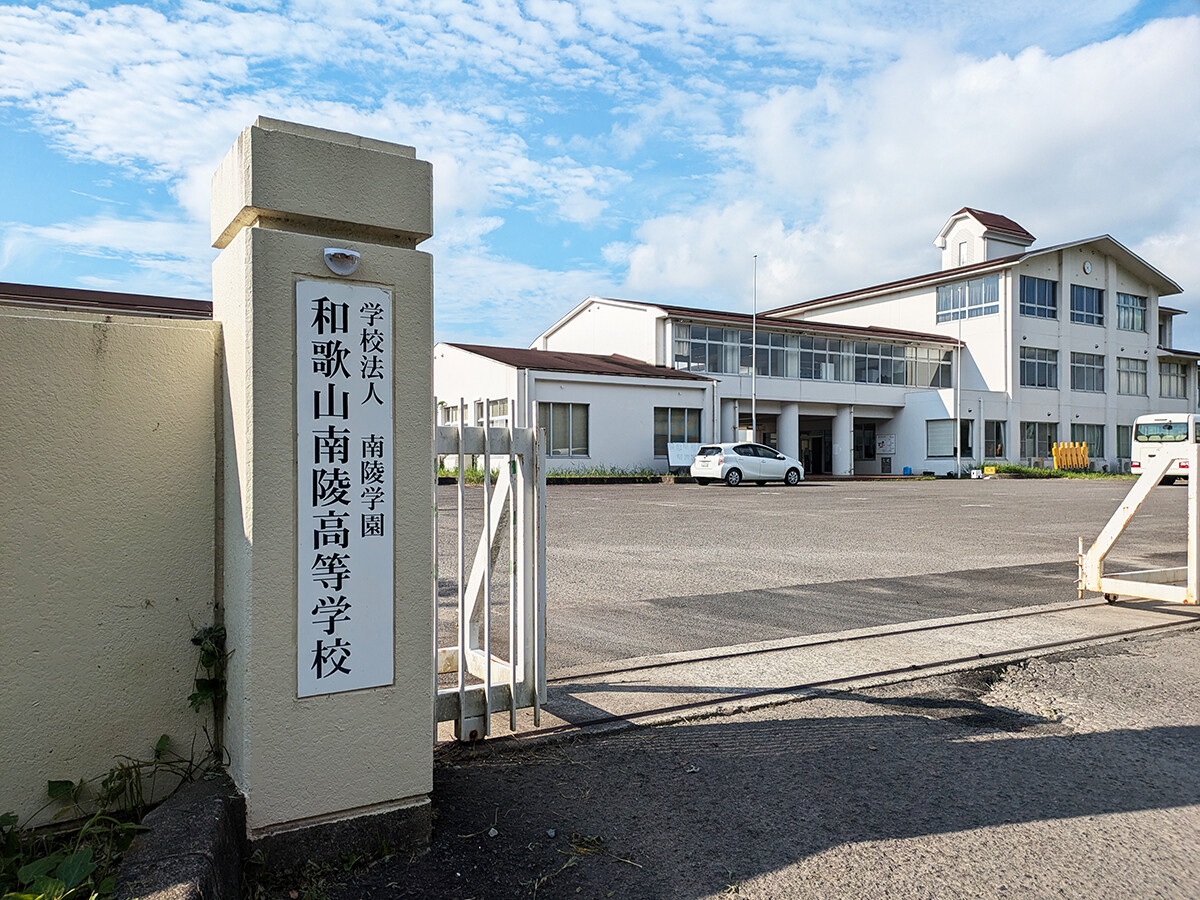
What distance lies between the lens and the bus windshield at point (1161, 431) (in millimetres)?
34906

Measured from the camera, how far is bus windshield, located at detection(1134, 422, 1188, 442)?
34906 millimetres

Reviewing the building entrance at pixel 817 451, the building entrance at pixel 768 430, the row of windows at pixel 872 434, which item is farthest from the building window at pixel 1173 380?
the building entrance at pixel 768 430

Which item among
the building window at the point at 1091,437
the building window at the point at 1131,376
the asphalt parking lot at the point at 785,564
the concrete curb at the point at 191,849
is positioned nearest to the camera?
the concrete curb at the point at 191,849

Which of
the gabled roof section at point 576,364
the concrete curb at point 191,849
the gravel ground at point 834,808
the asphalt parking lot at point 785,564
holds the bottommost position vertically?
the gravel ground at point 834,808

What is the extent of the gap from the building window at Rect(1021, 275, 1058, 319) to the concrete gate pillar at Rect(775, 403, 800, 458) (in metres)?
14.1

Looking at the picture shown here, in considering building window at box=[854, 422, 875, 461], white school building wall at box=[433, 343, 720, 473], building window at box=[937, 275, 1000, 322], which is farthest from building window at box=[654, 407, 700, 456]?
building window at box=[937, 275, 1000, 322]

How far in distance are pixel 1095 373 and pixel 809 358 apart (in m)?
19.0

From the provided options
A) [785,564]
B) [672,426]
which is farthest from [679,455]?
[785,564]

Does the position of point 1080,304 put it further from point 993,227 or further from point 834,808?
point 834,808

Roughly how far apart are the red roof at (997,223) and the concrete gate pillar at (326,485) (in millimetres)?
50277

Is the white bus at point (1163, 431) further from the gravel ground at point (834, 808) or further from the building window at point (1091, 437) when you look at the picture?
the gravel ground at point (834, 808)

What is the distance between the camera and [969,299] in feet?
151

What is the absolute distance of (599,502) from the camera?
2058 cm

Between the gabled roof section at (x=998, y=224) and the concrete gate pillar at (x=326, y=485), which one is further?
the gabled roof section at (x=998, y=224)
